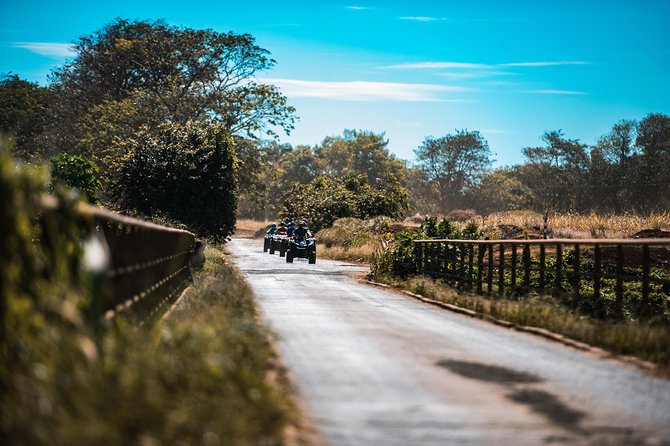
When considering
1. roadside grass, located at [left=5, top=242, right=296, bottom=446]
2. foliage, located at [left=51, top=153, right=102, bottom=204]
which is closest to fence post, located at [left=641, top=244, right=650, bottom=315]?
roadside grass, located at [left=5, top=242, right=296, bottom=446]

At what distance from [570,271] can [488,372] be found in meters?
7.61

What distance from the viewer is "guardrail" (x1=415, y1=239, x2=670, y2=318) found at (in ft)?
47.4

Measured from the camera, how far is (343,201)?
61344mm

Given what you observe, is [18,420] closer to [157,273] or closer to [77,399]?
[77,399]

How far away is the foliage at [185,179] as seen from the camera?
37000 millimetres

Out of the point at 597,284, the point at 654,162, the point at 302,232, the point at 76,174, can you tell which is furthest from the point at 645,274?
the point at 654,162

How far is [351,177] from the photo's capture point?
66188 mm

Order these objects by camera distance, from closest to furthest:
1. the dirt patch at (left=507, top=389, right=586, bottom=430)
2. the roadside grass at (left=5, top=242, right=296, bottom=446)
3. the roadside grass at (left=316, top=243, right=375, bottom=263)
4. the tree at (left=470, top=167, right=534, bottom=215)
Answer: the roadside grass at (left=5, top=242, right=296, bottom=446) < the dirt patch at (left=507, top=389, right=586, bottom=430) < the roadside grass at (left=316, top=243, right=375, bottom=263) < the tree at (left=470, top=167, right=534, bottom=215)

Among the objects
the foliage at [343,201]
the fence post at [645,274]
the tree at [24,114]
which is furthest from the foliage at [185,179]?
the tree at [24,114]

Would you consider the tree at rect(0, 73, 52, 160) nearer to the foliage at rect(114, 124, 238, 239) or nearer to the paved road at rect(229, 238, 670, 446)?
the foliage at rect(114, 124, 238, 239)

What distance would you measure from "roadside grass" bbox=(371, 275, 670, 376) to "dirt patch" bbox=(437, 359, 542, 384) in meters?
1.83


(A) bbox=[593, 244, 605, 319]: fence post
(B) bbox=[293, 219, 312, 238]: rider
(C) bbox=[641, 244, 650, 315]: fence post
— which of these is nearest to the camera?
(C) bbox=[641, 244, 650, 315]: fence post

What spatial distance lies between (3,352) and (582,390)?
5491mm

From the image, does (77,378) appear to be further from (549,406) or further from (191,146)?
(191,146)
